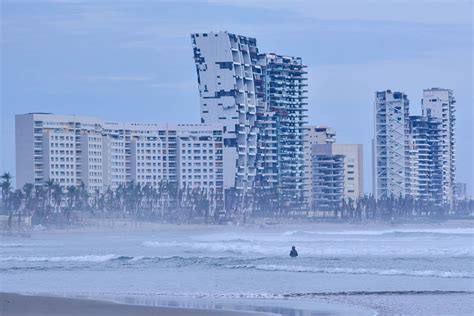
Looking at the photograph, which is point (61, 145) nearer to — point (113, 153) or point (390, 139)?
point (113, 153)

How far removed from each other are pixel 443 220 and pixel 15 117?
181 ft

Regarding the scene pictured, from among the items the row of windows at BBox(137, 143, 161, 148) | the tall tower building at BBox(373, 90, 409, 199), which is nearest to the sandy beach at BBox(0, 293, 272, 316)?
the row of windows at BBox(137, 143, 161, 148)

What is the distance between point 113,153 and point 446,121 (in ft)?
188

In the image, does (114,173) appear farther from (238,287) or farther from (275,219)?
(238,287)

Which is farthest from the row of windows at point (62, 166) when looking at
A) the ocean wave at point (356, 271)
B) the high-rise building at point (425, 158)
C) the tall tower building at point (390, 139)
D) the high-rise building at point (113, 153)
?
the ocean wave at point (356, 271)

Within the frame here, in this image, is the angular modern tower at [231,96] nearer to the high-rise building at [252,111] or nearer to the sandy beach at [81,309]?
the high-rise building at [252,111]

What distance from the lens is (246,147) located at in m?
148

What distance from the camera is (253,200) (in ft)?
468

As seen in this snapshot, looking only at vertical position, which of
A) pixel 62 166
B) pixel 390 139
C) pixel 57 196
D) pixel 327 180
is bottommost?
pixel 57 196

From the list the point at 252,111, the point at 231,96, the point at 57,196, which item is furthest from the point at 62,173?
the point at 252,111

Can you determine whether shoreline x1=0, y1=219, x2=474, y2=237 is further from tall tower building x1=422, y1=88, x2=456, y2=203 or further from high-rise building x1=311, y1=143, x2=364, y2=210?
tall tower building x1=422, y1=88, x2=456, y2=203

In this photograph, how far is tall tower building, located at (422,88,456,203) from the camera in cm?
→ 17338

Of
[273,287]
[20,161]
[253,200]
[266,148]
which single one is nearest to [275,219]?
[253,200]

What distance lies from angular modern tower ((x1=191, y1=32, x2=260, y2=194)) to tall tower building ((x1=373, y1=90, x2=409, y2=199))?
84.6 ft
